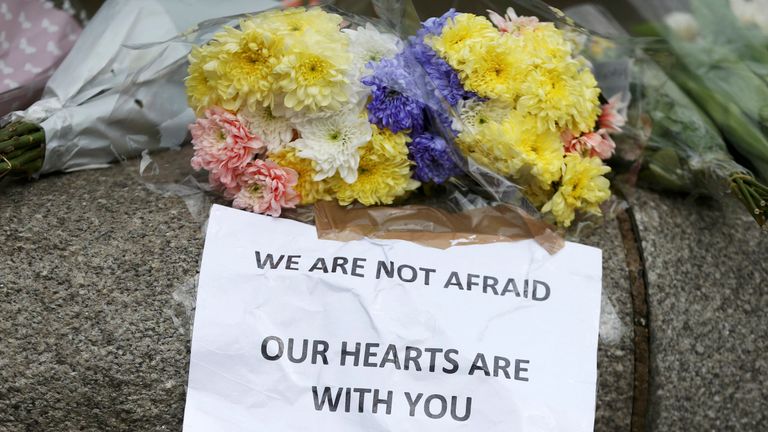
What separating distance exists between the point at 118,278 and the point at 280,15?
1.54 ft

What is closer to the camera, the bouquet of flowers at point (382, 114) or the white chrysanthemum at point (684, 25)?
the bouquet of flowers at point (382, 114)

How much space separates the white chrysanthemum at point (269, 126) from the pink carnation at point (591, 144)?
17.0 inches

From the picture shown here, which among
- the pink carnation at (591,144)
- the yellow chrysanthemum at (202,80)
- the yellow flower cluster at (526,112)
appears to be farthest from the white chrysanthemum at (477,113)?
the yellow chrysanthemum at (202,80)

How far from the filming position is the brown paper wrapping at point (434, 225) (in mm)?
1338

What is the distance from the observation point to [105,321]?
4.09 feet

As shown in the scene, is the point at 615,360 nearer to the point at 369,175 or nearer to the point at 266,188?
the point at 369,175

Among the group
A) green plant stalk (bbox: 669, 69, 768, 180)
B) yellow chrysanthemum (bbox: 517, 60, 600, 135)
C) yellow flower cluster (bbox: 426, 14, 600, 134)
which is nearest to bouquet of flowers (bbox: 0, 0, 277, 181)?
yellow flower cluster (bbox: 426, 14, 600, 134)

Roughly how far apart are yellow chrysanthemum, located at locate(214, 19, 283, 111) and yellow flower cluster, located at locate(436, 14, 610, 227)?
0.26 metres

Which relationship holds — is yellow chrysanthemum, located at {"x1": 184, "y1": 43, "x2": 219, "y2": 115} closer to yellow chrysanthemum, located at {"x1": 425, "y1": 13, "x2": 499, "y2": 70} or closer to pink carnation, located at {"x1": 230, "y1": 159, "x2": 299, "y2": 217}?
pink carnation, located at {"x1": 230, "y1": 159, "x2": 299, "y2": 217}

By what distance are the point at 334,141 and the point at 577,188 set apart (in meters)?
0.38

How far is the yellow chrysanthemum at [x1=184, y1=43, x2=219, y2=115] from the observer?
1317mm

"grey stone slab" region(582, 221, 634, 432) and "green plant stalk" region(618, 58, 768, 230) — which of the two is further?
"green plant stalk" region(618, 58, 768, 230)

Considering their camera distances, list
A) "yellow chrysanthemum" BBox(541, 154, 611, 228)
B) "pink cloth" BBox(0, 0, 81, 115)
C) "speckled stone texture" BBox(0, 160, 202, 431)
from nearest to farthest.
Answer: "speckled stone texture" BBox(0, 160, 202, 431), "yellow chrysanthemum" BBox(541, 154, 611, 228), "pink cloth" BBox(0, 0, 81, 115)

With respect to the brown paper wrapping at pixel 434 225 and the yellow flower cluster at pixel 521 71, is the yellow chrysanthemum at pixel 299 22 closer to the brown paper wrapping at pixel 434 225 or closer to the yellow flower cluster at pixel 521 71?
the yellow flower cluster at pixel 521 71
